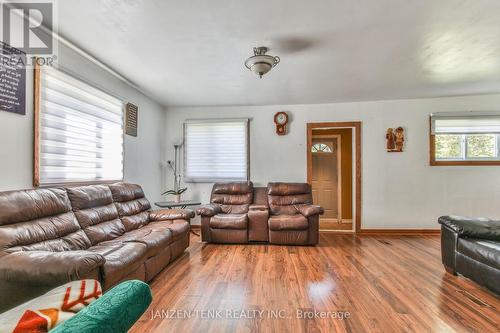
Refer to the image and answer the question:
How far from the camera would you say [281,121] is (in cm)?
466

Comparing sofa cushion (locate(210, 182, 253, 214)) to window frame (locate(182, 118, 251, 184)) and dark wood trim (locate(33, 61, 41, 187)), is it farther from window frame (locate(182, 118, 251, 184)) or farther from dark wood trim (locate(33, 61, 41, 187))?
dark wood trim (locate(33, 61, 41, 187))

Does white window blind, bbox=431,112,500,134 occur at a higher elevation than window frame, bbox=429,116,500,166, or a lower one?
higher

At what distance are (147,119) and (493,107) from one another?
6369 millimetres

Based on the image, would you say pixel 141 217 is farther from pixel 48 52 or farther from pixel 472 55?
pixel 472 55

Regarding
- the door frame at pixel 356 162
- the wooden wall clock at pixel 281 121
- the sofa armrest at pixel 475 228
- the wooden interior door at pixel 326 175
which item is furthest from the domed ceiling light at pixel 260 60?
the wooden interior door at pixel 326 175

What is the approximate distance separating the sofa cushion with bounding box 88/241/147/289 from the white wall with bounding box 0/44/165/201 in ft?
3.11

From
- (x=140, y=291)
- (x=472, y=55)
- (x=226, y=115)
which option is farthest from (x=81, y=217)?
(x=472, y=55)

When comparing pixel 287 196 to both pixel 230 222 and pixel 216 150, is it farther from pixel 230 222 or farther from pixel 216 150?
pixel 216 150

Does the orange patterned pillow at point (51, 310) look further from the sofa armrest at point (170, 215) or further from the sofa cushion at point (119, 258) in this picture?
the sofa armrest at point (170, 215)

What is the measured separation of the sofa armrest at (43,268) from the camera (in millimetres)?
1404

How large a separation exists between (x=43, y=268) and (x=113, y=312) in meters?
1.34

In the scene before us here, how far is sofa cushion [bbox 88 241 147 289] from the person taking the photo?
5.68ft

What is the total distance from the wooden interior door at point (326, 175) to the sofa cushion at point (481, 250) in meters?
3.46

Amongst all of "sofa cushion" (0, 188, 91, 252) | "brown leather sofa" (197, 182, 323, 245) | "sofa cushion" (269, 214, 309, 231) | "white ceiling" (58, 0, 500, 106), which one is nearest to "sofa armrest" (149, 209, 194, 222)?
"brown leather sofa" (197, 182, 323, 245)
